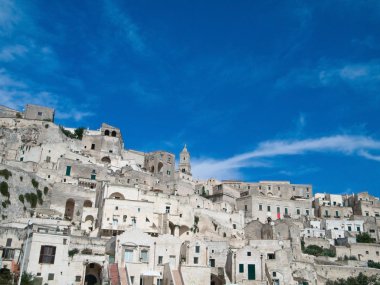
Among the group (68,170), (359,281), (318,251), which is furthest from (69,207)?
(359,281)

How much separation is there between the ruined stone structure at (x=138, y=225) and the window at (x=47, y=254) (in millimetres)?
93

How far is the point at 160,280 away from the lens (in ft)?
158

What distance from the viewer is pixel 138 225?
185ft

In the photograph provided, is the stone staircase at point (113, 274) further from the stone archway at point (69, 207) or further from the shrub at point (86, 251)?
the stone archway at point (69, 207)

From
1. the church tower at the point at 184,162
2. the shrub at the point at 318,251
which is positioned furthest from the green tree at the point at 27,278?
the church tower at the point at 184,162

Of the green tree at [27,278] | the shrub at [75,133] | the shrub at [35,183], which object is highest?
the shrub at [75,133]

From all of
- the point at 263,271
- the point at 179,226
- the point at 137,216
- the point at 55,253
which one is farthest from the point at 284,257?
the point at 55,253

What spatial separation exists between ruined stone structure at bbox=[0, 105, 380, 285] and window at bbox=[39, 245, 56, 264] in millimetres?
93

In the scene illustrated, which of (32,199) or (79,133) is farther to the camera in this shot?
(79,133)

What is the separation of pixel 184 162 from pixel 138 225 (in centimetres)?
5700

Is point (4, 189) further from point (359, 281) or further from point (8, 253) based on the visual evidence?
point (359, 281)

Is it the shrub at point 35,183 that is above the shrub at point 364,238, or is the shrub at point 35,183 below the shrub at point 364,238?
above

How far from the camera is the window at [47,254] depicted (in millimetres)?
41969

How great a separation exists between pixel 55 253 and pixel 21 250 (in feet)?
12.0
